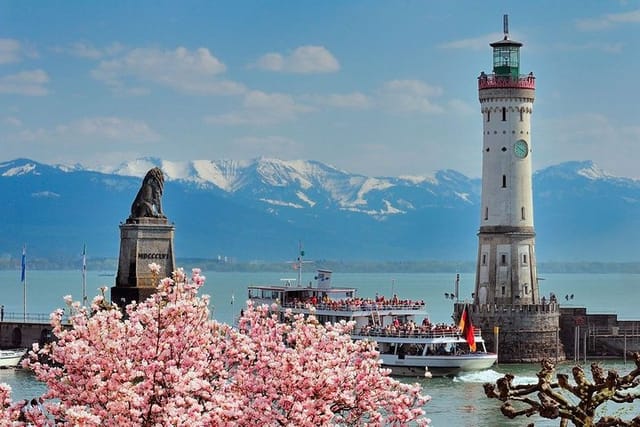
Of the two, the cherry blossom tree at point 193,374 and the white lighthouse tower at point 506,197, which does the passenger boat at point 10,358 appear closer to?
the white lighthouse tower at point 506,197

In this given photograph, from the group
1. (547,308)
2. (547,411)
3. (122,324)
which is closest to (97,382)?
(122,324)

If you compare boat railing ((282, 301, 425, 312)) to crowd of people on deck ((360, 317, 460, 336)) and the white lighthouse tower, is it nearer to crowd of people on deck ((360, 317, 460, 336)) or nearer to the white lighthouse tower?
crowd of people on deck ((360, 317, 460, 336))

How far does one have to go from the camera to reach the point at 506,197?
8750 centimetres

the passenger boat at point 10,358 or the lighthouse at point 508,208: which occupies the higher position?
the lighthouse at point 508,208

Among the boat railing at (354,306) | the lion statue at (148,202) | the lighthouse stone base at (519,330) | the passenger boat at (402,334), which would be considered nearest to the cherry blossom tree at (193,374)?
the passenger boat at (402,334)

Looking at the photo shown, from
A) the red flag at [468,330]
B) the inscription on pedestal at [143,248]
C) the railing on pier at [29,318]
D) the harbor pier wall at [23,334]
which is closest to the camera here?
the inscription on pedestal at [143,248]

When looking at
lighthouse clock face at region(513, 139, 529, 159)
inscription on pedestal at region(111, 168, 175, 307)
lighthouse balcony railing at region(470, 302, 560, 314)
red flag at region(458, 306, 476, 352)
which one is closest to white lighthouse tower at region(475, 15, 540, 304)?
lighthouse clock face at region(513, 139, 529, 159)

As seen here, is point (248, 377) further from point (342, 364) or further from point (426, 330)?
point (426, 330)

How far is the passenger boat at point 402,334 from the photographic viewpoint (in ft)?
252

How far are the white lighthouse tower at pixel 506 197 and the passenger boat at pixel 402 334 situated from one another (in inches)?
226

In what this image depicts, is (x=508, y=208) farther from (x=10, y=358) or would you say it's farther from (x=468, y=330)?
(x=10, y=358)

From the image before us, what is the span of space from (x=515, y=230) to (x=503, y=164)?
3965mm

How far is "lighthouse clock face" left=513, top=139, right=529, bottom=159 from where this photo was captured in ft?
288

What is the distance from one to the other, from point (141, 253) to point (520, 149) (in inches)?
960
